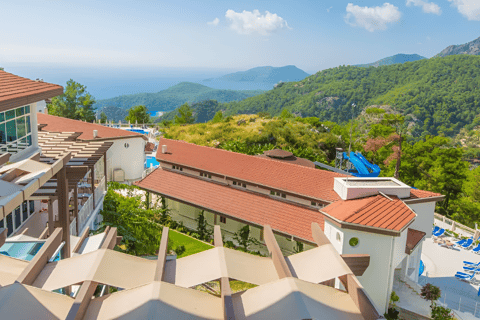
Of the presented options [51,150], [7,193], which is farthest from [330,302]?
[51,150]

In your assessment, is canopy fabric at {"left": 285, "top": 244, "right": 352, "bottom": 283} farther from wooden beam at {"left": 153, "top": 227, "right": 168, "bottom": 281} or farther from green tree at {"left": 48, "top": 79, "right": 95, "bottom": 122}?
green tree at {"left": 48, "top": 79, "right": 95, "bottom": 122}

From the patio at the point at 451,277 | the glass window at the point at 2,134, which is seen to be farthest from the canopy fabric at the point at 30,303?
the patio at the point at 451,277

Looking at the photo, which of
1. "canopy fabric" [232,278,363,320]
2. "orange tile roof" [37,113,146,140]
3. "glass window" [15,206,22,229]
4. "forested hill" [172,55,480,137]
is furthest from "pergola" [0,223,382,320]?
"forested hill" [172,55,480,137]

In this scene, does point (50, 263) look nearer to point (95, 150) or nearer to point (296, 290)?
point (296, 290)

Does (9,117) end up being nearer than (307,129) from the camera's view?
Yes

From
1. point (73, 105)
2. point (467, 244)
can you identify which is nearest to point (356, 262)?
point (467, 244)
